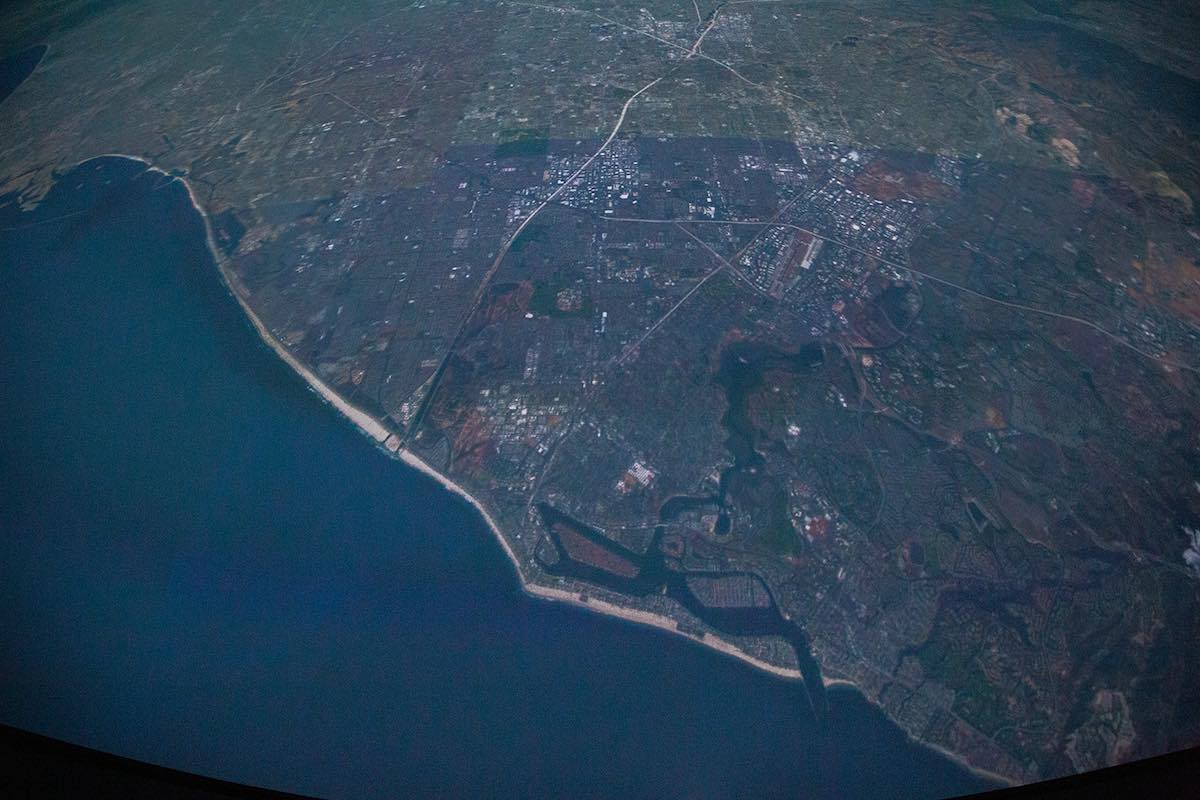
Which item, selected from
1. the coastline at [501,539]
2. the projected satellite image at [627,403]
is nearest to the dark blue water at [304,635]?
the projected satellite image at [627,403]

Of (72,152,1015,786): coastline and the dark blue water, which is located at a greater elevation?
(72,152,1015,786): coastline

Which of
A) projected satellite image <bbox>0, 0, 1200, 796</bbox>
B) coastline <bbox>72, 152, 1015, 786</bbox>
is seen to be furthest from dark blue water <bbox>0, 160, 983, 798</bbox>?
coastline <bbox>72, 152, 1015, 786</bbox>

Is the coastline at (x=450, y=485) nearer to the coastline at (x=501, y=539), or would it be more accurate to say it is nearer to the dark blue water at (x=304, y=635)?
the coastline at (x=501, y=539)

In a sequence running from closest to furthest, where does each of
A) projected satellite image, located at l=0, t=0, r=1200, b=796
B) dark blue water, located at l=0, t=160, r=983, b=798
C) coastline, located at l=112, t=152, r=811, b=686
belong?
dark blue water, located at l=0, t=160, r=983, b=798 → projected satellite image, located at l=0, t=0, r=1200, b=796 → coastline, located at l=112, t=152, r=811, b=686

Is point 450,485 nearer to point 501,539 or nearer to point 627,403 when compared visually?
point 501,539

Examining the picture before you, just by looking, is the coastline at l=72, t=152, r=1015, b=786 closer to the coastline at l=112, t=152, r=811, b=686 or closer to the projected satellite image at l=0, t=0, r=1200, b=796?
the coastline at l=112, t=152, r=811, b=686

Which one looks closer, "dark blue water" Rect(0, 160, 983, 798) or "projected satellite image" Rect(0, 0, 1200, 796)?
"dark blue water" Rect(0, 160, 983, 798)

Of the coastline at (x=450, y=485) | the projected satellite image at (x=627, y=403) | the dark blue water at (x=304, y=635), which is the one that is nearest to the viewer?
the dark blue water at (x=304, y=635)
